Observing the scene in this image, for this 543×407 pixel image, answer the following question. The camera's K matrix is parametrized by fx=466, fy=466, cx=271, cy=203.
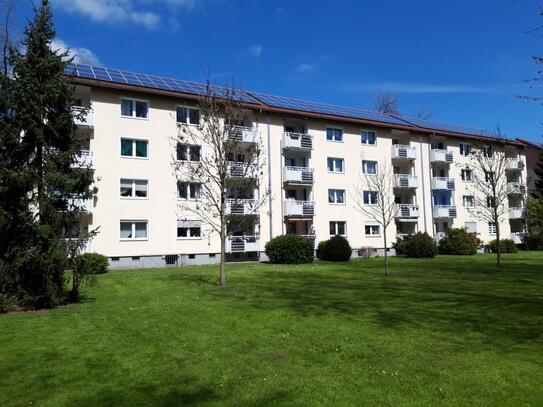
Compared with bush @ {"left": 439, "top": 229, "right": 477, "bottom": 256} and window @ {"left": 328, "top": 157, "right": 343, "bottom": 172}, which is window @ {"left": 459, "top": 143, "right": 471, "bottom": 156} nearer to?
bush @ {"left": 439, "top": 229, "right": 477, "bottom": 256}

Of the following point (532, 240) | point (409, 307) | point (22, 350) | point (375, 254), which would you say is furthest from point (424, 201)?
point (22, 350)

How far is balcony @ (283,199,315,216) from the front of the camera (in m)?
35.6

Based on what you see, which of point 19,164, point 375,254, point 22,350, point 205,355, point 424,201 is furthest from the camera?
point 424,201

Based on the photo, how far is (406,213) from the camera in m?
41.7

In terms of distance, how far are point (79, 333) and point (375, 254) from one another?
3204cm

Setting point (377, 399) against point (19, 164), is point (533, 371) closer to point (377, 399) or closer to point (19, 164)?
point (377, 399)

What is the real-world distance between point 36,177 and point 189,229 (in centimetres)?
1984

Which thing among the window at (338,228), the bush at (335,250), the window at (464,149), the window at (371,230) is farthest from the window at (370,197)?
the window at (464,149)

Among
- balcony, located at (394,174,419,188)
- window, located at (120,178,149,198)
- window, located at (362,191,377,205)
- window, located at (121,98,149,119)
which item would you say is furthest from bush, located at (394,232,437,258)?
window, located at (121,98,149,119)

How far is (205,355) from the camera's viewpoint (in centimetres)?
783

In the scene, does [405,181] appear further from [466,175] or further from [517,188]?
[517,188]

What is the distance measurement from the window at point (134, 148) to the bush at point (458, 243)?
1032 inches

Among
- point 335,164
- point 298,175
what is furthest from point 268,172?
point 335,164

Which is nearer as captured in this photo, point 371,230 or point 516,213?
point 371,230
